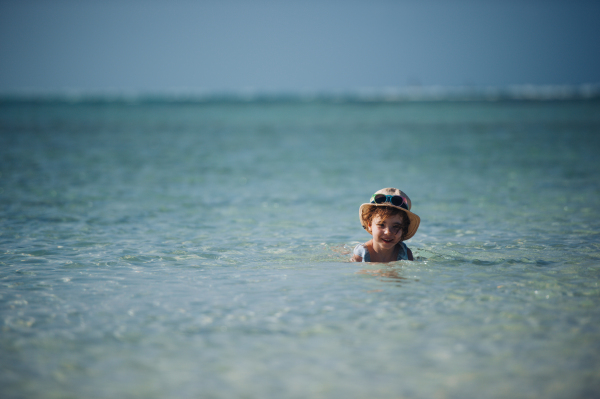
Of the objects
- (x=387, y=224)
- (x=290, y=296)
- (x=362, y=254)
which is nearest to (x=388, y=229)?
(x=387, y=224)

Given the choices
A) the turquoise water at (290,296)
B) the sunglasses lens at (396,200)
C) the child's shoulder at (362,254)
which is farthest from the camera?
the child's shoulder at (362,254)

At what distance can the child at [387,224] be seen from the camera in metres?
6.25

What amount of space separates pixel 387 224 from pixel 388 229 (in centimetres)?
6

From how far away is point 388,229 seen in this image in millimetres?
6309

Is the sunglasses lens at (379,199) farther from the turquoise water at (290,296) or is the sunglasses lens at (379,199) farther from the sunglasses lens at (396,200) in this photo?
the turquoise water at (290,296)

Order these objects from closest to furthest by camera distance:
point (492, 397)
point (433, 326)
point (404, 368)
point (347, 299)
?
point (492, 397)
point (404, 368)
point (433, 326)
point (347, 299)

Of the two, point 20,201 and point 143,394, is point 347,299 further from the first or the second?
point 20,201

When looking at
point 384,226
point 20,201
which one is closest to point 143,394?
point 384,226

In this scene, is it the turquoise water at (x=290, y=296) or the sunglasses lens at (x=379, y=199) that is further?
the sunglasses lens at (x=379, y=199)

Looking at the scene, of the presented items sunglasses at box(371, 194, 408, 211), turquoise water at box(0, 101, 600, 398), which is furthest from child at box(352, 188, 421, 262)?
turquoise water at box(0, 101, 600, 398)

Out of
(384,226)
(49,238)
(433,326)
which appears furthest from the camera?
(49,238)

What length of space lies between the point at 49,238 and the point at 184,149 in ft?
52.4

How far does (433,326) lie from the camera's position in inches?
183

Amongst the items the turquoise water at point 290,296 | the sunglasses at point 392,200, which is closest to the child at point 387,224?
the sunglasses at point 392,200
